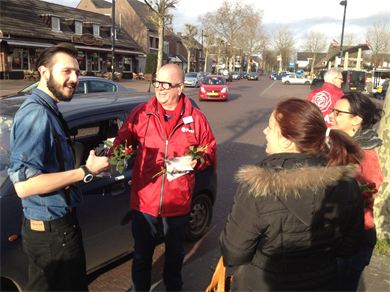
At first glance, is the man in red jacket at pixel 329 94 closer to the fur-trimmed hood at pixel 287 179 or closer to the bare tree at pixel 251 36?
the fur-trimmed hood at pixel 287 179

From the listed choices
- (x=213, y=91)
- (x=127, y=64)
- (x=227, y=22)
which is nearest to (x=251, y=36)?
(x=227, y=22)

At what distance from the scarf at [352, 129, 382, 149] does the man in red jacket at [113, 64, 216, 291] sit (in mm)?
1164

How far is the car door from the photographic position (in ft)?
10.3

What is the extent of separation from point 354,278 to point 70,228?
2.02m

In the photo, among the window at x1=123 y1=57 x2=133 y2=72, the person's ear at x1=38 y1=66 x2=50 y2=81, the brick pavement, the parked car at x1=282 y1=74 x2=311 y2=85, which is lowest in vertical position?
the brick pavement

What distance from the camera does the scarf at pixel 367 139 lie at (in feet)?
8.34

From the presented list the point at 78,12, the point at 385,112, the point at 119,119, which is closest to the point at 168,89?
the point at 119,119

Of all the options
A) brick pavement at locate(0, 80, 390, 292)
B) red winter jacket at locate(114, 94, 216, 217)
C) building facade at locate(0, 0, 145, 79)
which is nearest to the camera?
red winter jacket at locate(114, 94, 216, 217)

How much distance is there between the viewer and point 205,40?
6850 cm

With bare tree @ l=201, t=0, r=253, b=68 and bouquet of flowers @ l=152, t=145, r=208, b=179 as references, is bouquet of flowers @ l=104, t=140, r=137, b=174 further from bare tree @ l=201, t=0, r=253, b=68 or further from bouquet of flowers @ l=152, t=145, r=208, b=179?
bare tree @ l=201, t=0, r=253, b=68

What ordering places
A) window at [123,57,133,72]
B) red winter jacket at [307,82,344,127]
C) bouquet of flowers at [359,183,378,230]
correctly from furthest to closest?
1. window at [123,57,133,72]
2. red winter jacket at [307,82,344,127]
3. bouquet of flowers at [359,183,378,230]

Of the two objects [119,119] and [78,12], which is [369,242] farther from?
[78,12]

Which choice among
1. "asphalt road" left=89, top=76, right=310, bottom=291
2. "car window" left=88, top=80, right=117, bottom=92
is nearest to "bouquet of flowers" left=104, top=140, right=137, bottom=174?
"asphalt road" left=89, top=76, right=310, bottom=291

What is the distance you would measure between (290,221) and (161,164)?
1419 mm
